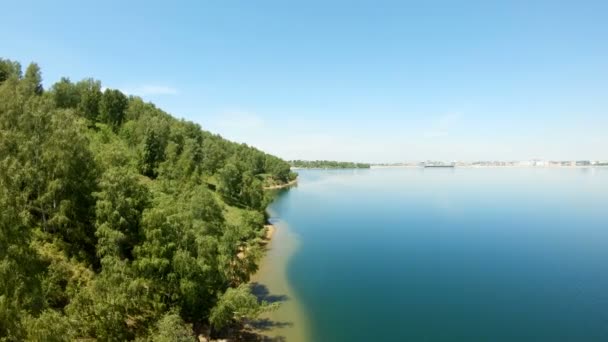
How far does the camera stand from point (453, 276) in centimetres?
4550

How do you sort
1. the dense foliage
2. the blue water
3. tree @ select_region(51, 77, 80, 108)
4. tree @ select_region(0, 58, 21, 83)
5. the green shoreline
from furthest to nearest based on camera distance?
tree @ select_region(51, 77, 80, 108) < tree @ select_region(0, 58, 21, 83) < the blue water < the green shoreline < the dense foliage

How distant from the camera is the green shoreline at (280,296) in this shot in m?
29.8

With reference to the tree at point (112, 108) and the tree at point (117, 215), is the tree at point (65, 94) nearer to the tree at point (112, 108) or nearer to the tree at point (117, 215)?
the tree at point (112, 108)

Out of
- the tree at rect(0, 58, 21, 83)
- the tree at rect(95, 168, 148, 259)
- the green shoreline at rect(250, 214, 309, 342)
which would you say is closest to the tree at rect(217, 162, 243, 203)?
the green shoreline at rect(250, 214, 309, 342)

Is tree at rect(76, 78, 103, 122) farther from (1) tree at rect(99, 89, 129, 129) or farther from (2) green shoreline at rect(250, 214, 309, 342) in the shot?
(2) green shoreline at rect(250, 214, 309, 342)

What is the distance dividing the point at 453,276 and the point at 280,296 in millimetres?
24437

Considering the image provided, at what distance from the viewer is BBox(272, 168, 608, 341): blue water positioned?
32000 mm

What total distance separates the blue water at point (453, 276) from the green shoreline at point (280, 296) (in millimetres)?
1239

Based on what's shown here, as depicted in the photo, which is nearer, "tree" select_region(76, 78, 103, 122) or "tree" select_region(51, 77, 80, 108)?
"tree" select_region(51, 77, 80, 108)

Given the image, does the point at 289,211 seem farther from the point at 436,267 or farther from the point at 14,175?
the point at 14,175

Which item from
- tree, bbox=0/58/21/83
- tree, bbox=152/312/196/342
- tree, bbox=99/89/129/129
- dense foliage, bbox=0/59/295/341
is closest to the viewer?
dense foliage, bbox=0/59/295/341

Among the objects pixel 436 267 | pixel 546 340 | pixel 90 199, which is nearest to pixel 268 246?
pixel 436 267

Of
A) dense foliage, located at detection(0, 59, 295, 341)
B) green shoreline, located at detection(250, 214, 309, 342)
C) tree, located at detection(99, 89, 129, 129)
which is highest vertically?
tree, located at detection(99, 89, 129, 129)

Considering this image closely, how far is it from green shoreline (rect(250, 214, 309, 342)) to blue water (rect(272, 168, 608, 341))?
124 cm
